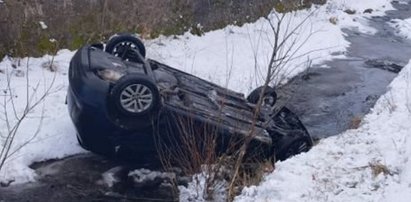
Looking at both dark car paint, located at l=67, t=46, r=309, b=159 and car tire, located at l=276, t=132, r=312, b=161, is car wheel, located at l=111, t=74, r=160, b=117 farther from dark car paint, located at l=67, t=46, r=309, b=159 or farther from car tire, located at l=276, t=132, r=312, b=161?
car tire, located at l=276, t=132, r=312, b=161

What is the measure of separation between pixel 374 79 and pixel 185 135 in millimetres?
7103

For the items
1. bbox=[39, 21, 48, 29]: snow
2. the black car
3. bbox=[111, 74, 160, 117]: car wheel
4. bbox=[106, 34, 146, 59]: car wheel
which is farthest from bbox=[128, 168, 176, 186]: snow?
bbox=[39, 21, 48, 29]: snow

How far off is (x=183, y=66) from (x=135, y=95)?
4701 millimetres

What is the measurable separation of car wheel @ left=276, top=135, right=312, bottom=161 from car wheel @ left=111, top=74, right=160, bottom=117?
157cm

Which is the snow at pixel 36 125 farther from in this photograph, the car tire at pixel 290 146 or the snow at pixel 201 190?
the car tire at pixel 290 146

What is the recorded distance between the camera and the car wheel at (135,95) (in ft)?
21.5

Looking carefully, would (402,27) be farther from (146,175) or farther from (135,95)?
(135,95)

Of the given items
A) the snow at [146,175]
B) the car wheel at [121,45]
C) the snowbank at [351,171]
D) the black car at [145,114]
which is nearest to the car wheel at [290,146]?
the black car at [145,114]

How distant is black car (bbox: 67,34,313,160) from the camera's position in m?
6.61

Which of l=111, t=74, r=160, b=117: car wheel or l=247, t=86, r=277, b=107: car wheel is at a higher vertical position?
l=111, t=74, r=160, b=117: car wheel

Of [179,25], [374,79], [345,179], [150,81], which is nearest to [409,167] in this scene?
[345,179]

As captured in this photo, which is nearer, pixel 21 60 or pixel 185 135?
pixel 185 135

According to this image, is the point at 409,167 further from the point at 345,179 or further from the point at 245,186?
the point at 245,186

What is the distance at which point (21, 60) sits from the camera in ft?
32.9
